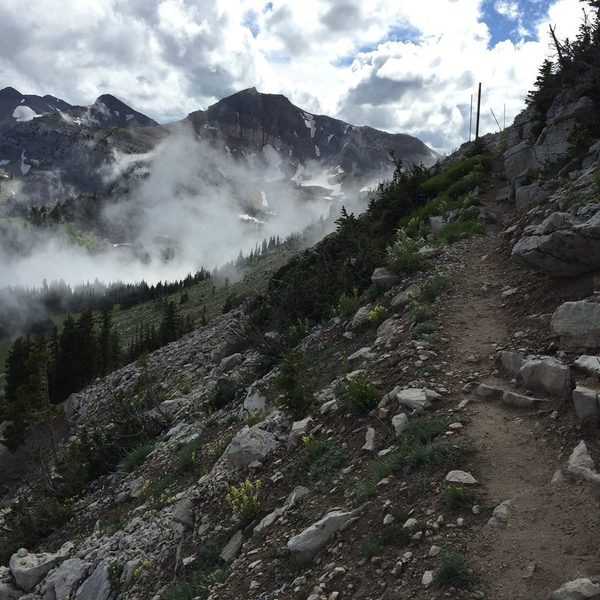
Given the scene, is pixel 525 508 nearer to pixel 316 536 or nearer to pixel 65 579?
pixel 316 536

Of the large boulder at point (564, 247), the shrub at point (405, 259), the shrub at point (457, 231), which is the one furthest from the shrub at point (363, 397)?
the shrub at point (457, 231)

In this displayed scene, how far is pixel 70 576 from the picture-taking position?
12.0 meters

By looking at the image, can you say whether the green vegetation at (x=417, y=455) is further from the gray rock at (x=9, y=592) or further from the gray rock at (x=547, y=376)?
the gray rock at (x=9, y=592)

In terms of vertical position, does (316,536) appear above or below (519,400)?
below

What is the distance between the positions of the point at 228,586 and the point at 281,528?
115 centimetres

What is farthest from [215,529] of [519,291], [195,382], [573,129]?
[573,129]

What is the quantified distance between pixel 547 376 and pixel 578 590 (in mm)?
4081

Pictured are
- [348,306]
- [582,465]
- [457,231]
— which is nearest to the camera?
[582,465]

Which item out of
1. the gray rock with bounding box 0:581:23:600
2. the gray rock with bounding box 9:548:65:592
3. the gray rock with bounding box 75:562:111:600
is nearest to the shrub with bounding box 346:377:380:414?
the gray rock with bounding box 75:562:111:600

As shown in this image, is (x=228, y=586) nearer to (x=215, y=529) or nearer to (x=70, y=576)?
(x=215, y=529)

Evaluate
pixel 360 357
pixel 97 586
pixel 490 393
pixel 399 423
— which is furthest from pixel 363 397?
pixel 97 586

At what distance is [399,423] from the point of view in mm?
8688

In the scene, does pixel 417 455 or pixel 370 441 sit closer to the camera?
pixel 417 455

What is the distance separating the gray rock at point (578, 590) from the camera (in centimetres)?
486
